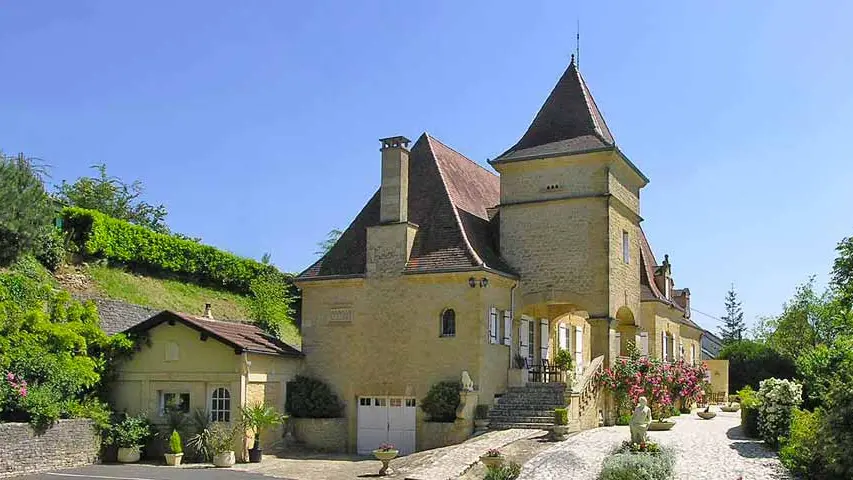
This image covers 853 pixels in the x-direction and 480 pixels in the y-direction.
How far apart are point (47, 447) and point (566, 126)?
1766 centimetres

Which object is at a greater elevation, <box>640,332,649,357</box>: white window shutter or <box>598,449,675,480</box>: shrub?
<box>640,332,649,357</box>: white window shutter

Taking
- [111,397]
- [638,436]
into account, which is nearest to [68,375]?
[111,397]

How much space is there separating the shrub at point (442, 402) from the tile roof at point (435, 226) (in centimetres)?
336

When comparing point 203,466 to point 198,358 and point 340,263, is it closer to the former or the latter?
point 198,358

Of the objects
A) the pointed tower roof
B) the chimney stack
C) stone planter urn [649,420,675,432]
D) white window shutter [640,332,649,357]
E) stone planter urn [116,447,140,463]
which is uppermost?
the pointed tower roof

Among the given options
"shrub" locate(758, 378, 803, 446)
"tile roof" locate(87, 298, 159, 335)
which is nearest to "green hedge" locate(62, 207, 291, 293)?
"tile roof" locate(87, 298, 159, 335)

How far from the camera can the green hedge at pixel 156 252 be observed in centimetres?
3209

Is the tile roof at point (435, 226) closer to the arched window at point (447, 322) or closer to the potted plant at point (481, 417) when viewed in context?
the arched window at point (447, 322)

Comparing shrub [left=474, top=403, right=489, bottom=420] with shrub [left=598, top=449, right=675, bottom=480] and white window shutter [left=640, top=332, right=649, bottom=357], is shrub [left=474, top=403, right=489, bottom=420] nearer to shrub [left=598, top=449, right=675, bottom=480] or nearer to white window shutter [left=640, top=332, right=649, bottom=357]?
shrub [left=598, top=449, right=675, bottom=480]

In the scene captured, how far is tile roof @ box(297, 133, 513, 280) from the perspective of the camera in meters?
25.2

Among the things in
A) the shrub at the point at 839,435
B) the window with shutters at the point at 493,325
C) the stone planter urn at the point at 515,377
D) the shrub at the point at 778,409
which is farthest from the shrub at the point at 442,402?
the shrub at the point at 839,435

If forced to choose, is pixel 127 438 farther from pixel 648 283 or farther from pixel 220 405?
pixel 648 283

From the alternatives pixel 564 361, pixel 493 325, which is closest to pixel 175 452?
pixel 493 325

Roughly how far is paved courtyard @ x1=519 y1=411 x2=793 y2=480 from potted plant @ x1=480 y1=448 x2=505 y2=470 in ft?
1.77
